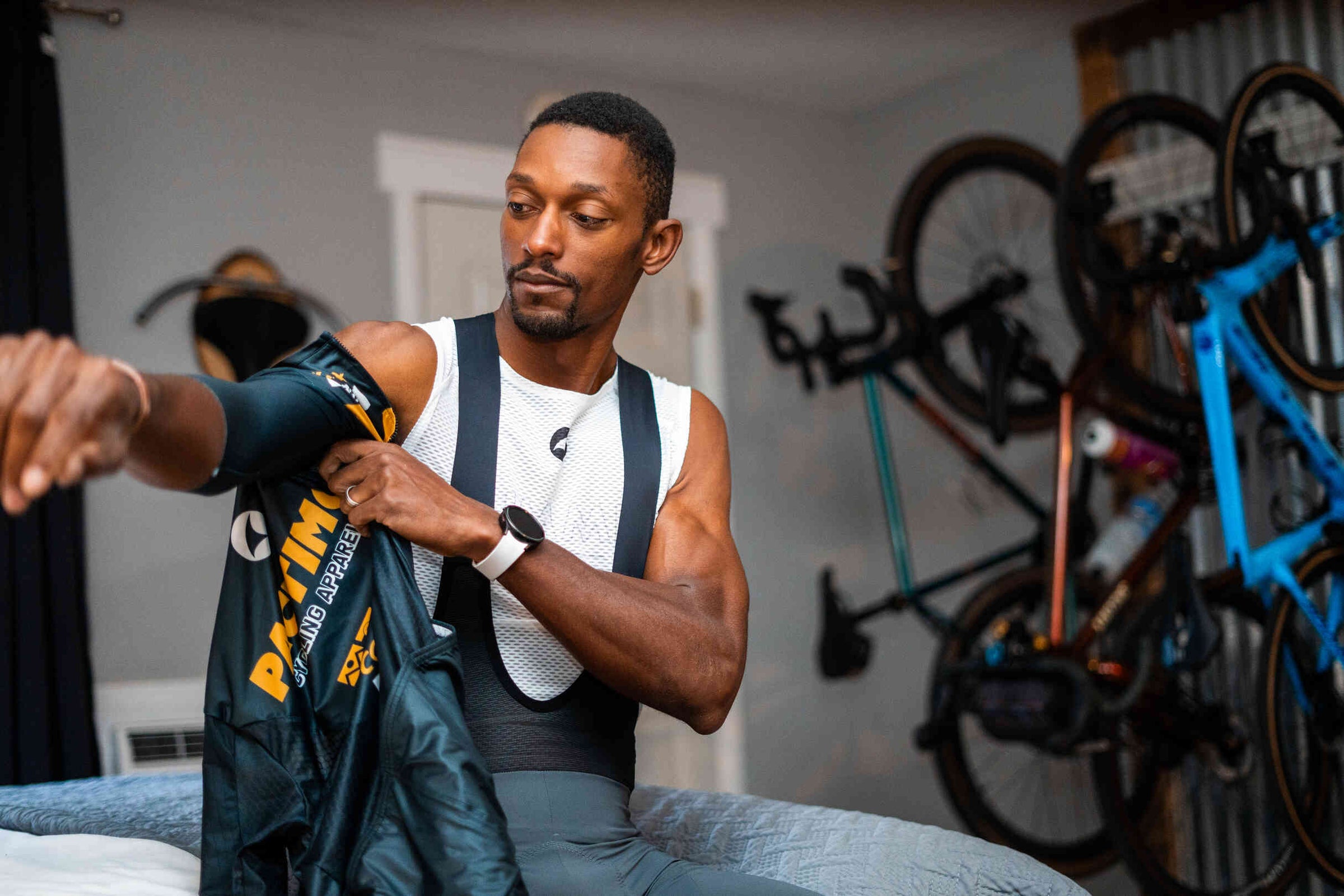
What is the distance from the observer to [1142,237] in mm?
3643

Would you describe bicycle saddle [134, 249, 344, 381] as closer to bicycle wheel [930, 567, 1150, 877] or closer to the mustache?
bicycle wheel [930, 567, 1150, 877]

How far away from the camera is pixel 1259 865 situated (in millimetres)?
3275

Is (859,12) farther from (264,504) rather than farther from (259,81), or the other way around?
(264,504)

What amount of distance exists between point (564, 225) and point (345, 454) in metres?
0.33

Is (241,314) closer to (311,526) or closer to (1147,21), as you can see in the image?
(311,526)

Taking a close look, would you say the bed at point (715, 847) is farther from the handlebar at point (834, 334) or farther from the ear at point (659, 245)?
the handlebar at point (834, 334)

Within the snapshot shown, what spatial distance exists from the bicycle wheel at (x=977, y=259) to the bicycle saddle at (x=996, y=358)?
0.06 m

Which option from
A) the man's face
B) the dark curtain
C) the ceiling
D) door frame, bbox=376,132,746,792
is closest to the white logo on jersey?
the man's face

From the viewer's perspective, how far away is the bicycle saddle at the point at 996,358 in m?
3.05

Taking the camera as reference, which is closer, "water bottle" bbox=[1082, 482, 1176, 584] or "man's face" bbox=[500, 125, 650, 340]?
"man's face" bbox=[500, 125, 650, 340]

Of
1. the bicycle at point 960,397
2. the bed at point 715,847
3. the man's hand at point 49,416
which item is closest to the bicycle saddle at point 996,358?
the bicycle at point 960,397

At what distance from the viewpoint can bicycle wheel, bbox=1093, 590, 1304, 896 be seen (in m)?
2.79

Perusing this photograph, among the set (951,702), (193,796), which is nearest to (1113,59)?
(951,702)

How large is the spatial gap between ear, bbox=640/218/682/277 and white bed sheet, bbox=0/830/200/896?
782mm
